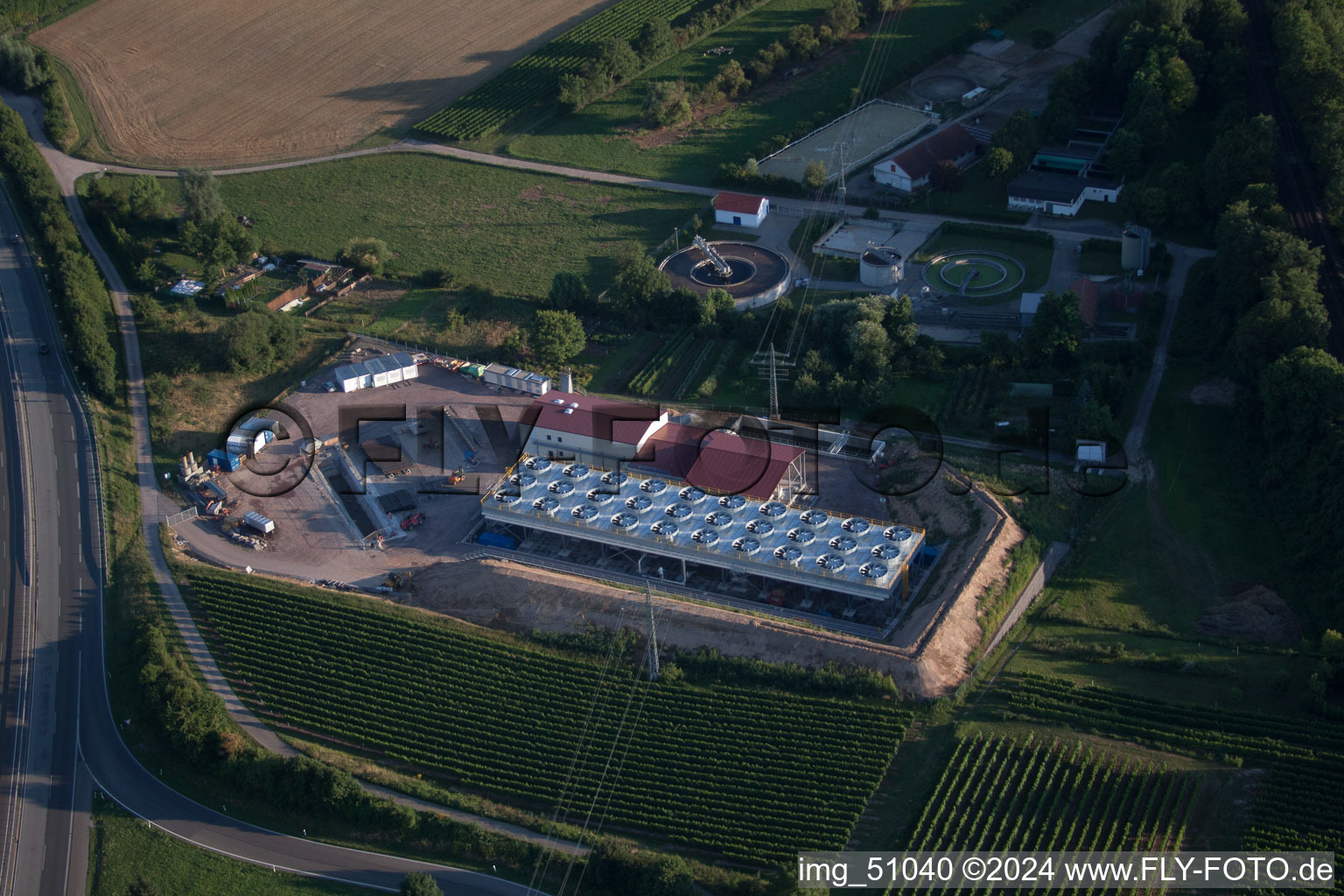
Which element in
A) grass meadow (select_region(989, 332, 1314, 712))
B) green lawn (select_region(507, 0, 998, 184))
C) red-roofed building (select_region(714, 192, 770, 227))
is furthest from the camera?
green lawn (select_region(507, 0, 998, 184))

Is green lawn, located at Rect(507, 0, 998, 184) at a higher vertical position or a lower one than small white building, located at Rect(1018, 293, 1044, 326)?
higher

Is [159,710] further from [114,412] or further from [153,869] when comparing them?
[114,412]

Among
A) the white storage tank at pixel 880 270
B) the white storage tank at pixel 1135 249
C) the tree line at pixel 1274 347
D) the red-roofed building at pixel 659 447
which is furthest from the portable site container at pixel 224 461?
the white storage tank at pixel 1135 249

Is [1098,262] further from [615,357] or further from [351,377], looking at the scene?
[351,377]

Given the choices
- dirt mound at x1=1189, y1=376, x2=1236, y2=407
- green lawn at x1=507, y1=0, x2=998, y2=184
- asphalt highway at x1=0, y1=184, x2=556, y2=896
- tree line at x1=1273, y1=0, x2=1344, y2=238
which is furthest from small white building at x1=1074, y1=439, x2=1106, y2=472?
green lawn at x1=507, y1=0, x2=998, y2=184

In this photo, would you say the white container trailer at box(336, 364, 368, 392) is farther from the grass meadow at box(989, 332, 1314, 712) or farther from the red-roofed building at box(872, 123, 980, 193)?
the red-roofed building at box(872, 123, 980, 193)

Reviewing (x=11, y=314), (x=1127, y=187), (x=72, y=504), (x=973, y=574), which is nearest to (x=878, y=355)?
(x=973, y=574)

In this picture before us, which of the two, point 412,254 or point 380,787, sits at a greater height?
point 412,254
